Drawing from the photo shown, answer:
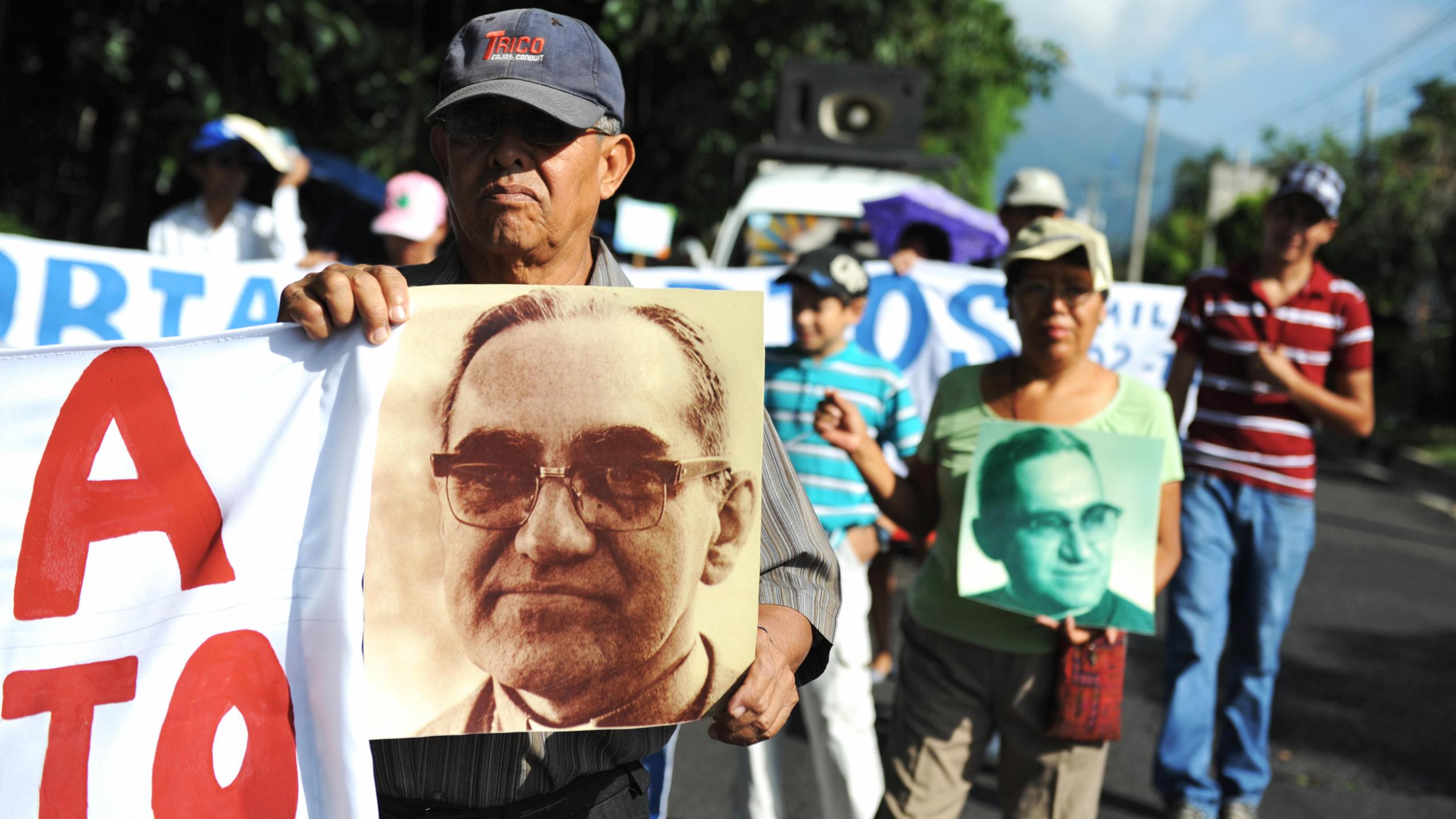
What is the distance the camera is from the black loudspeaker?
996 cm

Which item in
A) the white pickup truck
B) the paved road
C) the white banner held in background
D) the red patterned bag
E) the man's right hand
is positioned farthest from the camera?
the white pickup truck

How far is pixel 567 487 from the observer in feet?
5.10

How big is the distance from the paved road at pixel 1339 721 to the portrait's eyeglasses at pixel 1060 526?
1.74 metres

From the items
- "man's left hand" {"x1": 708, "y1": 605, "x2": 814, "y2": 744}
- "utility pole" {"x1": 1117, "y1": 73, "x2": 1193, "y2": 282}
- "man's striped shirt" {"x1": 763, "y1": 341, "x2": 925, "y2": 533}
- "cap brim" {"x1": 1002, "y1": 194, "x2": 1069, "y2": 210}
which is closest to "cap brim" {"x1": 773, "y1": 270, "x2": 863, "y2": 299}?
"man's striped shirt" {"x1": 763, "y1": 341, "x2": 925, "y2": 533}

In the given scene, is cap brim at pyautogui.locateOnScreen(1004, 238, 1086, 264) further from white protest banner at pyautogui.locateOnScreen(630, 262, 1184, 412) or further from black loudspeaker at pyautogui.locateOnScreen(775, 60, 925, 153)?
black loudspeaker at pyautogui.locateOnScreen(775, 60, 925, 153)

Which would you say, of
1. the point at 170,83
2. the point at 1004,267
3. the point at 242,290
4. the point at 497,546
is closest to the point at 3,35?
the point at 170,83

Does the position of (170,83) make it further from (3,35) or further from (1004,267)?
(1004,267)

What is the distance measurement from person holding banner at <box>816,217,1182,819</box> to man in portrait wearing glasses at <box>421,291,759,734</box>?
1042 mm

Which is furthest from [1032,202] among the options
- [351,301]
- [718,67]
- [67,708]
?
[718,67]

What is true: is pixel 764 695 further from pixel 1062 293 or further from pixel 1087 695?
pixel 1062 293

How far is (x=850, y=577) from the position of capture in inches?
154

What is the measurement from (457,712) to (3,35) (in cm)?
858

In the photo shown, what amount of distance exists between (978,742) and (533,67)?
1858 mm

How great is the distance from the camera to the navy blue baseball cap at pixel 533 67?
1.63 metres
